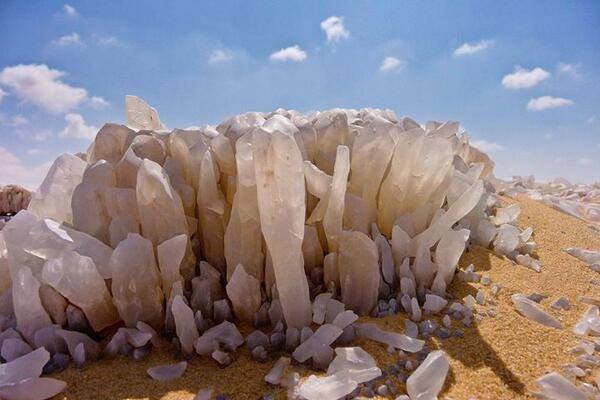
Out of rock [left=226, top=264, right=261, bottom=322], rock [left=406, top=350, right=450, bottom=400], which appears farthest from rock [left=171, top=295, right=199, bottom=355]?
rock [left=406, top=350, right=450, bottom=400]

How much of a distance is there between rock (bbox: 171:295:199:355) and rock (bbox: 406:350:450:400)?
2.31 ft

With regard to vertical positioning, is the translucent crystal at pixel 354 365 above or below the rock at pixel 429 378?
above

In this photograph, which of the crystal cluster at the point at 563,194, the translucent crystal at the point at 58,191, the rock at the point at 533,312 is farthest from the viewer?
the crystal cluster at the point at 563,194

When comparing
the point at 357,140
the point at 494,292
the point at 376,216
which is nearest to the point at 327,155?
the point at 357,140

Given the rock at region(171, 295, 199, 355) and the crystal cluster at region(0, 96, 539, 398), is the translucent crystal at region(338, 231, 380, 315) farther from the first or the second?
the rock at region(171, 295, 199, 355)

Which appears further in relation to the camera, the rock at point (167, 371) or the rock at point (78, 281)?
the rock at point (78, 281)

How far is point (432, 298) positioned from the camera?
65.6 inches

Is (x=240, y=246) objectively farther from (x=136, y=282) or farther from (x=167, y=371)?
(x=167, y=371)

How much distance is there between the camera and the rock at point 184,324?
147cm

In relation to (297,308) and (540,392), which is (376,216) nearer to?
(297,308)

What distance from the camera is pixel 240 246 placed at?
176cm

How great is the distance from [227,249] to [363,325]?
595 millimetres

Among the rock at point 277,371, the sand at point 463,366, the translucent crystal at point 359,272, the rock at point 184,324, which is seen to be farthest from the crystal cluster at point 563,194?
the rock at point 184,324

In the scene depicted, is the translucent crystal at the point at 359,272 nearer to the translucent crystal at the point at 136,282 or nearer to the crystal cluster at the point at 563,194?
the translucent crystal at the point at 136,282
